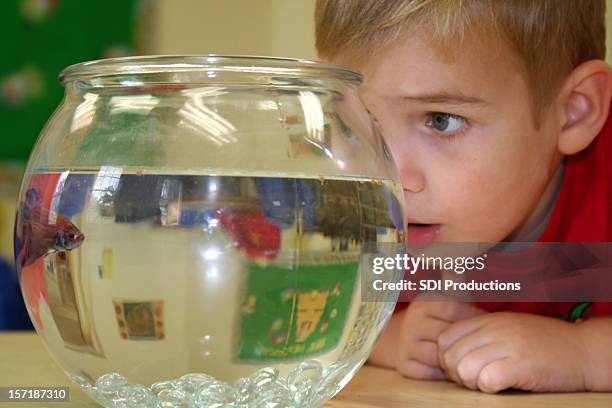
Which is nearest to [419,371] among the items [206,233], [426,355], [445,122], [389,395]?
[426,355]

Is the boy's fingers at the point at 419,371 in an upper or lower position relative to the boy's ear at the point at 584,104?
lower

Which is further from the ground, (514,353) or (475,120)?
(475,120)

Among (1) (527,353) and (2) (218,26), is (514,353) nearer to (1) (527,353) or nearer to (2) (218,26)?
(1) (527,353)

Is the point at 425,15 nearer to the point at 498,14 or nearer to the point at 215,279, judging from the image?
the point at 498,14

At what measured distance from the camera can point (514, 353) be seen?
2.43 feet

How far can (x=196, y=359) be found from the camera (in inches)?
18.7

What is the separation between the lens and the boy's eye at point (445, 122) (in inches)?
34.6

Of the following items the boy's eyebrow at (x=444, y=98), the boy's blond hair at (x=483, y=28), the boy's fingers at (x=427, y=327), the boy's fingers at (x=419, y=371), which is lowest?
the boy's fingers at (x=419, y=371)

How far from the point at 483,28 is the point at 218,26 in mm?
2575

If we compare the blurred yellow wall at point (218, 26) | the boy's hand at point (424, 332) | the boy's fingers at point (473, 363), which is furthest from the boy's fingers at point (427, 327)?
the blurred yellow wall at point (218, 26)

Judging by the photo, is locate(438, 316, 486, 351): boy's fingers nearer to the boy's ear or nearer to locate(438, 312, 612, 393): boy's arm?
locate(438, 312, 612, 393): boy's arm

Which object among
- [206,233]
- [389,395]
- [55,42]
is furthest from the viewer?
[55,42]

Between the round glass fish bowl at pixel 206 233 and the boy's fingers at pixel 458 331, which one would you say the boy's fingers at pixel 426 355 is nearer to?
the boy's fingers at pixel 458 331

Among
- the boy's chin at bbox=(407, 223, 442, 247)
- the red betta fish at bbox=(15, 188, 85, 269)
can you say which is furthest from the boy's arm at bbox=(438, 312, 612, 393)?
the red betta fish at bbox=(15, 188, 85, 269)
